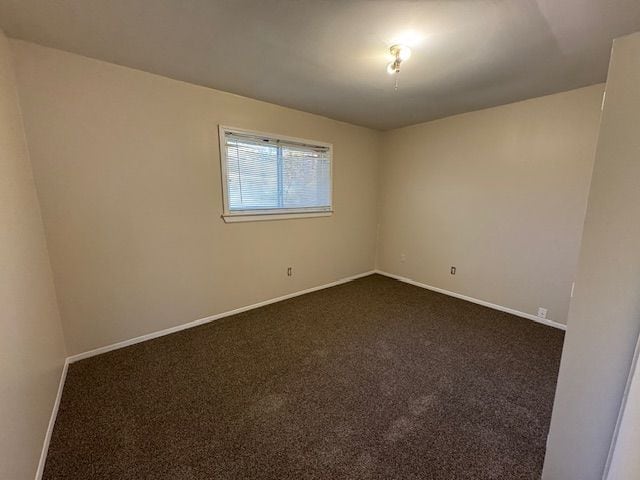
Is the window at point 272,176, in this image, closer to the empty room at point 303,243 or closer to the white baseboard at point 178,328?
the empty room at point 303,243

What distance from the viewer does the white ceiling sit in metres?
1.41

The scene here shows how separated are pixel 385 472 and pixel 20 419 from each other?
1711mm

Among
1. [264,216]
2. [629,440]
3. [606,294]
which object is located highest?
[264,216]

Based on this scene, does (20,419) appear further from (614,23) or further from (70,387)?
(614,23)

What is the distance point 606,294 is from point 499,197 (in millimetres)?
2440

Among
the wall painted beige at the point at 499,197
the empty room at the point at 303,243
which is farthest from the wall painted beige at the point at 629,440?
the wall painted beige at the point at 499,197

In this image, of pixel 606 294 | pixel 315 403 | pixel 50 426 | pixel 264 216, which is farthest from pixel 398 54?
pixel 50 426

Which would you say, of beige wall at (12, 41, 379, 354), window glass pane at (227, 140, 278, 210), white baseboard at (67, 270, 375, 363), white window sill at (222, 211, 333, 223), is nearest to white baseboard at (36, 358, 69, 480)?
white baseboard at (67, 270, 375, 363)

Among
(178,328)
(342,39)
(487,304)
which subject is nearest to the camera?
(342,39)

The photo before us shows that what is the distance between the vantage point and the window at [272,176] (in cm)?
282

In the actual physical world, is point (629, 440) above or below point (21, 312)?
below

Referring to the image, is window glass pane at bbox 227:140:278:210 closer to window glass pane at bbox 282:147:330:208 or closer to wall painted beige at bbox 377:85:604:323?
window glass pane at bbox 282:147:330:208

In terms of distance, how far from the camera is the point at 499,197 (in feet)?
10.2

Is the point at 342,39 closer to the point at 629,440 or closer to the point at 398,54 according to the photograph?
the point at 398,54
